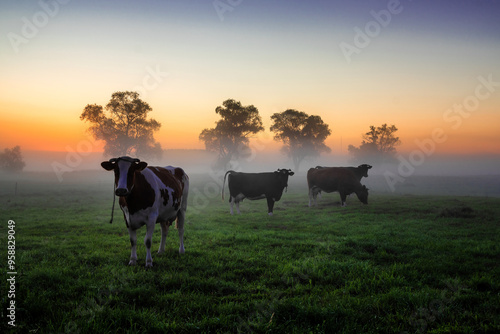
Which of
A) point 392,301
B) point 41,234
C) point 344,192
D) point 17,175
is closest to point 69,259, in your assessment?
point 41,234

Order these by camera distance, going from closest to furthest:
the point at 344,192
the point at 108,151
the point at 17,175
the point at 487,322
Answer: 1. the point at 487,322
2. the point at 344,192
3. the point at 108,151
4. the point at 17,175

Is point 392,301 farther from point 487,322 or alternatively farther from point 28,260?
point 28,260

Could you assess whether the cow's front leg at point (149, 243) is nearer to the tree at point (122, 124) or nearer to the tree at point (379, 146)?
the tree at point (122, 124)

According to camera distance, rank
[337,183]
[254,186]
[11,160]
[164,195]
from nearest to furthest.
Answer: [164,195], [254,186], [337,183], [11,160]

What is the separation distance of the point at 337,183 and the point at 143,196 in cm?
1687

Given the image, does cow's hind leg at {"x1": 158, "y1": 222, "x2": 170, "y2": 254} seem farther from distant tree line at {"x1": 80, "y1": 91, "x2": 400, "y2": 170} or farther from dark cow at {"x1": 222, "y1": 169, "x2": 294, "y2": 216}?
distant tree line at {"x1": 80, "y1": 91, "x2": 400, "y2": 170}

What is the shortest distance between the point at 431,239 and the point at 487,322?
5.81 meters

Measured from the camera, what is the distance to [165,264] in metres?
6.47

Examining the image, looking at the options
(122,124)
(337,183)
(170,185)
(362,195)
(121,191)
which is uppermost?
(122,124)

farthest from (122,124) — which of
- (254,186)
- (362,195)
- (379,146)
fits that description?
(379,146)

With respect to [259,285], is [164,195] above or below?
above

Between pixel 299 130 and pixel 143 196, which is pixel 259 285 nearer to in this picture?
pixel 143 196

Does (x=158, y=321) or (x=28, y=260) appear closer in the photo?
(x=158, y=321)

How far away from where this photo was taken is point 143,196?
653cm
